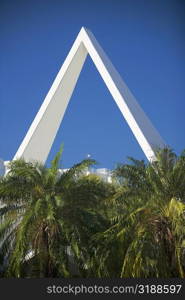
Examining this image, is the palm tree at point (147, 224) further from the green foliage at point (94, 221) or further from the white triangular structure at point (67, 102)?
the white triangular structure at point (67, 102)

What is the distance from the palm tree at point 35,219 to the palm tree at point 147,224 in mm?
1172

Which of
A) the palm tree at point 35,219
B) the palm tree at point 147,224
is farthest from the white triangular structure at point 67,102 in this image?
the palm tree at point 35,219

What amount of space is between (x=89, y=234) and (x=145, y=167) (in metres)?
2.70

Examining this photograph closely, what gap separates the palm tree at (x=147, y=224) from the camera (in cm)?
1608

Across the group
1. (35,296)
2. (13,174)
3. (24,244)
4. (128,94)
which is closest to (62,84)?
(128,94)

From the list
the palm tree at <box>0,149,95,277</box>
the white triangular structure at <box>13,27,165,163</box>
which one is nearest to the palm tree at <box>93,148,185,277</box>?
the palm tree at <box>0,149,95,277</box>

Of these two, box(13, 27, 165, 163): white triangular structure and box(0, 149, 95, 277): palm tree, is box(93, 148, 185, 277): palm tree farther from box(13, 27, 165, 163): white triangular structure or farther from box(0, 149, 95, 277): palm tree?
box(13, 27, 165, 163): white triangular structure

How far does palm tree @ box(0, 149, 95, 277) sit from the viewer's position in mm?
16844

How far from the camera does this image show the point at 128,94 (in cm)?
2812

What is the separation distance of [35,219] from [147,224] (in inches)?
125

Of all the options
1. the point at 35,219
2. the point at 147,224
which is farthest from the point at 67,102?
the point at 147,224

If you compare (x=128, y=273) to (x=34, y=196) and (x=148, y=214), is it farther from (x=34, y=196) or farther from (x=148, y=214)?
(x=34, y=196)

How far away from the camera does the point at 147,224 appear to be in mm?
16500

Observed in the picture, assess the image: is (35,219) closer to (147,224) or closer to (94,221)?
(94,221)
